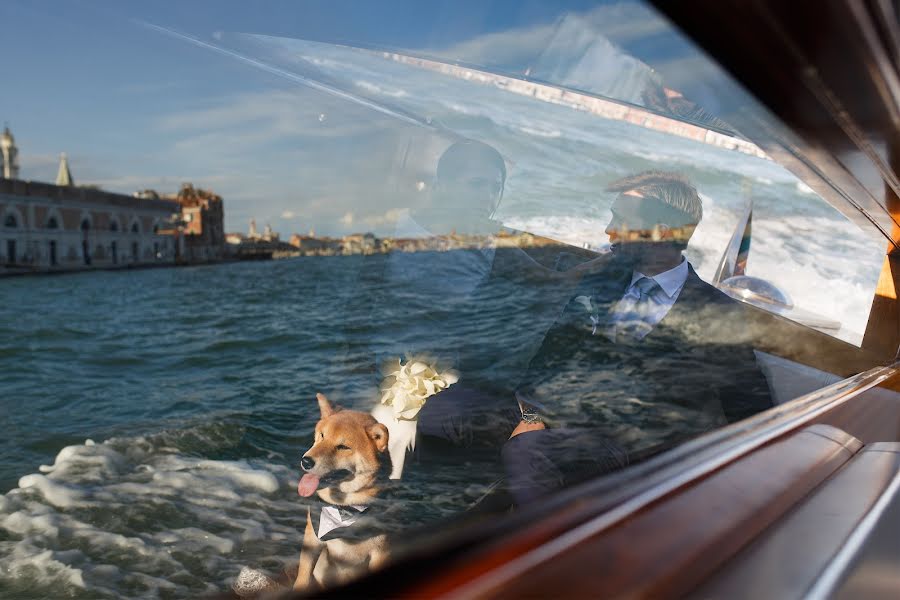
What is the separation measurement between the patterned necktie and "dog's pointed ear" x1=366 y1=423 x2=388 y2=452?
1103mm

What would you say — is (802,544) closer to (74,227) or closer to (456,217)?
(456,217)

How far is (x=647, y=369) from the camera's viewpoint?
2.87 m

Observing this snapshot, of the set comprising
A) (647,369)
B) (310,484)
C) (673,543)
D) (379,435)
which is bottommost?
(647,369)

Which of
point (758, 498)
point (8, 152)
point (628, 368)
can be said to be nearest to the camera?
point (758, 498)

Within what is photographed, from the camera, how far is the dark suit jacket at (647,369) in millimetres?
1747

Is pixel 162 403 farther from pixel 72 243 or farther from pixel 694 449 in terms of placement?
pixel 694 449

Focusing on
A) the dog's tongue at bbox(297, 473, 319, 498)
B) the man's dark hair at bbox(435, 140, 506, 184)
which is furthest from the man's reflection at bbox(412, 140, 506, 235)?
the dog's tongue at bbox(297, 473, 319, 498)

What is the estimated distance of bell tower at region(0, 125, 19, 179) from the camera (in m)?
0.65

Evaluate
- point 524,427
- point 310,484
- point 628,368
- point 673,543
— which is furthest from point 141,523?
point 628,368

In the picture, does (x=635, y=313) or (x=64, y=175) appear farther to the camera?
(x=635, y=313)

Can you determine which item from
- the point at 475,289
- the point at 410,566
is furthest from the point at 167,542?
the point at 410,566

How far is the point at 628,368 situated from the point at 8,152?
2.66 metres

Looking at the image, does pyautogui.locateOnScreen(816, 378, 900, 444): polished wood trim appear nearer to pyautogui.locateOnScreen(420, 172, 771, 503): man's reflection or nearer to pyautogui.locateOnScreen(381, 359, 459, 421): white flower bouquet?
pyautogui.locateOnScreen(420, 172, 771, 503): man's reflection

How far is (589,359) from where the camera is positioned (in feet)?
8.11
